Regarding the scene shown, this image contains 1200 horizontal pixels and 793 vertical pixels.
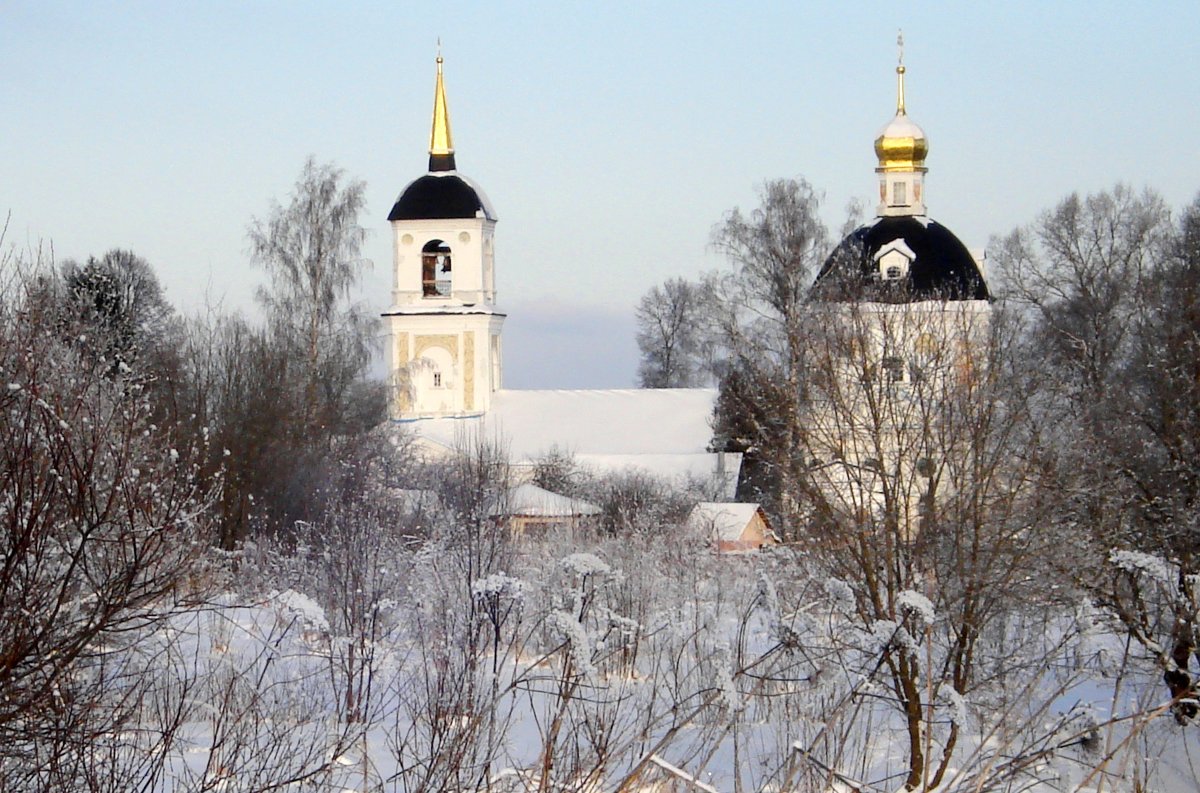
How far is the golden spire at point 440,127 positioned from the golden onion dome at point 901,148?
10.6m

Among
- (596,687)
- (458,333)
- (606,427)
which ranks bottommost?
(596,687)

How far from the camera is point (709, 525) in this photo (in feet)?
59.6

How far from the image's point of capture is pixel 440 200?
36.7 m

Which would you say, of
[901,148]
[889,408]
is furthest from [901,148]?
[889,408]

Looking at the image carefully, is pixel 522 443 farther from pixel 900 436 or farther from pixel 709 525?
pixel 900 436

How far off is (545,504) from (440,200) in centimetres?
1449

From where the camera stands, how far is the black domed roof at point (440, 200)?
3650 cm

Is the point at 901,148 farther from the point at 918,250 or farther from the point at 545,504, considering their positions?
the point at 545,504

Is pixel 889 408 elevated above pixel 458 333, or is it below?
below

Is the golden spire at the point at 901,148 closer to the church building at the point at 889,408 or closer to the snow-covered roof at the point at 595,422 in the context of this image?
the snow-covered roof at the point at 595,422

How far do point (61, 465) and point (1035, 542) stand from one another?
642cm

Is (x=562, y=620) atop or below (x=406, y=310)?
below

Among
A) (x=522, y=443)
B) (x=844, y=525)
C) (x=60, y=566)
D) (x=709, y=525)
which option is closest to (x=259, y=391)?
(x=709, y=525)

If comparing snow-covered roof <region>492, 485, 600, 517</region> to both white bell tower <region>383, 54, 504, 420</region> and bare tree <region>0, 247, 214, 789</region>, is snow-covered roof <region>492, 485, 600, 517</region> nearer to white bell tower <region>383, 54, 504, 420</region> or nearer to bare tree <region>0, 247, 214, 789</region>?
white bell tower <region>383, 54, 504, 420</region>
